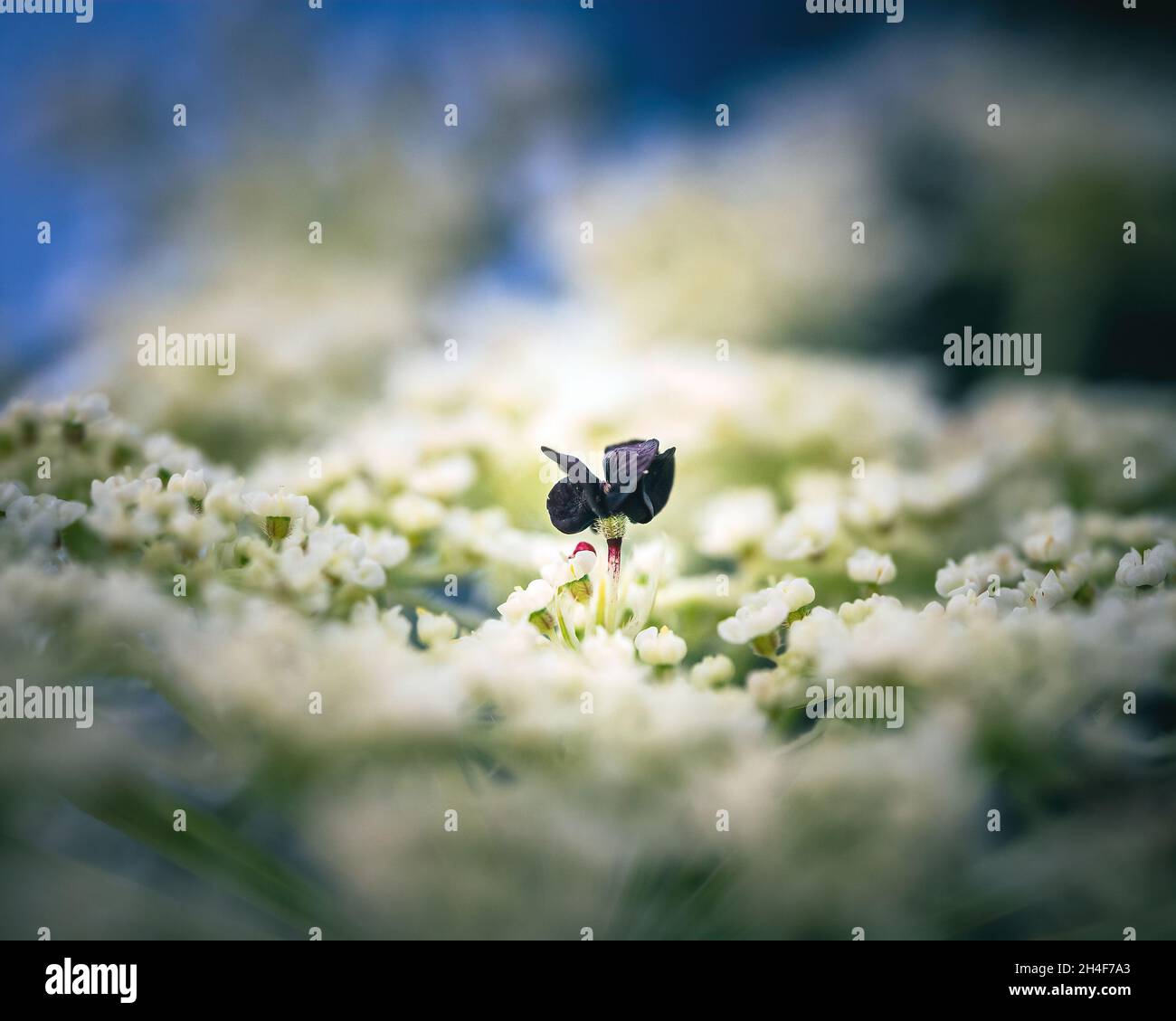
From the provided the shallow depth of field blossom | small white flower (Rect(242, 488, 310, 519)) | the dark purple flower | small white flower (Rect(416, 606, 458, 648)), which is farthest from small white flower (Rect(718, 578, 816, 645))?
small white flower (Rect(242, 488, 310, 519))

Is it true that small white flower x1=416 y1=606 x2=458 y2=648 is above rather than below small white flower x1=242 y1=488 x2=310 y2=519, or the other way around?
below

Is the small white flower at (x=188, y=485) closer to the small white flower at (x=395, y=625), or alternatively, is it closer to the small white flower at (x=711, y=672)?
the small white flower at (x=395, y=625)

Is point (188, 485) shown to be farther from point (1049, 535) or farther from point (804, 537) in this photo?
point (1049, 535)

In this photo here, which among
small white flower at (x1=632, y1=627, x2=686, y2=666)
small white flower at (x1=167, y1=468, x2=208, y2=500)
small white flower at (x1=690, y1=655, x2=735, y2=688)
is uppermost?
small white flower at (x1=167, y1=468, x2=208, y2=500)

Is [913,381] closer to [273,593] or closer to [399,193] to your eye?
[399,193]

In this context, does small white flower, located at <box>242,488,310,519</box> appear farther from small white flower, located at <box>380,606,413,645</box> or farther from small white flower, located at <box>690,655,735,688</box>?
small white flower, located at <box>690,655,735,688</box>

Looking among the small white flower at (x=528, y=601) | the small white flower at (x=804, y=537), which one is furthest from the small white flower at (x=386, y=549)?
the small white flower at (x=804, y=537)

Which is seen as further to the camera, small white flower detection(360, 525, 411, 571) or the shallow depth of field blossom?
small white flower detection(360, 525, 411, 571)

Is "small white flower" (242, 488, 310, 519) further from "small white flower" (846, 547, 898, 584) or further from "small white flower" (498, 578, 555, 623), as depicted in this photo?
"small white flower" (846, 547, 898, 584)
